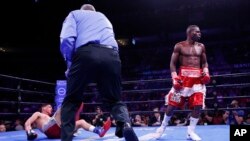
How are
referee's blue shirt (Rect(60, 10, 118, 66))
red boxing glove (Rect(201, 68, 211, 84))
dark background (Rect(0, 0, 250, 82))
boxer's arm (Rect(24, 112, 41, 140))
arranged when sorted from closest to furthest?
referee's blue shirt (Rect(60, 10, 118, 66)) < red boxing glove (Rect(201, 68, 211, 84)) < boxer's arm (Rect(24, 112, 41, 140)) < dark background (Rect(0, 0, 250, 82))

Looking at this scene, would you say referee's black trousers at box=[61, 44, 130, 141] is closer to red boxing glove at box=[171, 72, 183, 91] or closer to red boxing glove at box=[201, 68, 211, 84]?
red boxing glove at box=[171, 72, 183, 91]

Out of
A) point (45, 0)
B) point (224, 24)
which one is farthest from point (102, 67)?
point (224, 24)

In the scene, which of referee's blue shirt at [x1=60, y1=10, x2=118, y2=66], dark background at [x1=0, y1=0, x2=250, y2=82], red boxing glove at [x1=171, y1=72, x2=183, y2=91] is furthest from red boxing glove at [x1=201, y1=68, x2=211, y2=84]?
dark background at [x1=0, y1=0, x2=250, y2=82]

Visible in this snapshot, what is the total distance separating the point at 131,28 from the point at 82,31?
34.7ft

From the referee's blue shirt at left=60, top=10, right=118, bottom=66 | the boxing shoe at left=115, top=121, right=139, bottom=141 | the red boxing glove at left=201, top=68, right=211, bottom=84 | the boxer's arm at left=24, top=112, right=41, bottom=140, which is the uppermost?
the referee's blue shirt at left=60, top=10, right=118, bottom=66

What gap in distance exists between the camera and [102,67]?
6.93 feet

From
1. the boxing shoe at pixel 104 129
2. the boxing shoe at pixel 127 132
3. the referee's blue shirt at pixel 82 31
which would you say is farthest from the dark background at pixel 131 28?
the boxing shoe at pixel 127 132

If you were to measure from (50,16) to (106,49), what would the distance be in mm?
9837

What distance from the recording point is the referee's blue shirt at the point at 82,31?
218 centimetres

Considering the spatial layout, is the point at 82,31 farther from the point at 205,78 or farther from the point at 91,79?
the point at 205,78

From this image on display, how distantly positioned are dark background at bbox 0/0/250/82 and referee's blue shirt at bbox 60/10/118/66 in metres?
7.74

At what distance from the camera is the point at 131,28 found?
12.7 meters

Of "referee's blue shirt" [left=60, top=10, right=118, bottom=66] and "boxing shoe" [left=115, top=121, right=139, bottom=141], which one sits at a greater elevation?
"referee's blue shirt" [left=60, top=10, right=118, bottom=66]

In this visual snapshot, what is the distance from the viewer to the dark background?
10.9 m
